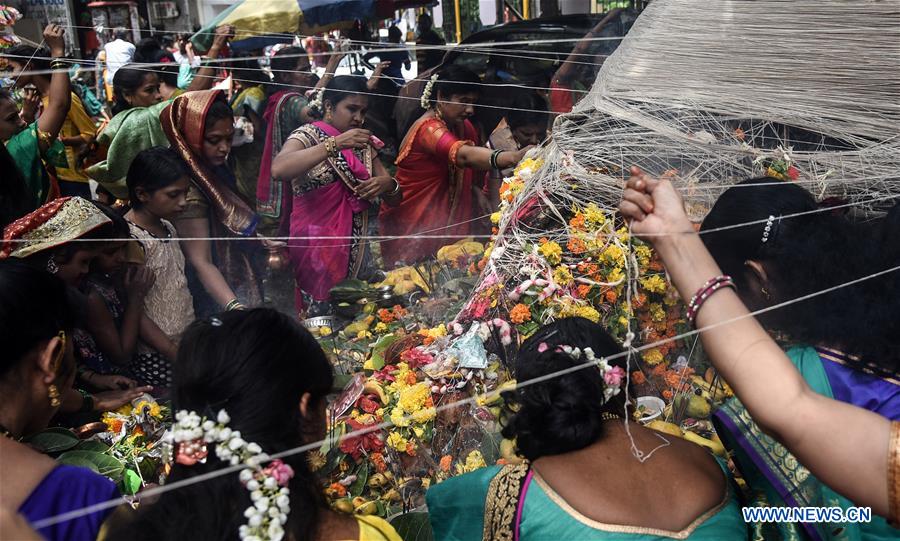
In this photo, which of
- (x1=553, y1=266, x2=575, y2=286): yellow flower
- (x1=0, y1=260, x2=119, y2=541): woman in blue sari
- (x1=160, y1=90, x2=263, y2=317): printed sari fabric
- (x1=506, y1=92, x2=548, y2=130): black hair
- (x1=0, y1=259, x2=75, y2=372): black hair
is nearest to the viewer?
(x1=0, y1=260, x2=119, y2=541): woman in blue sari

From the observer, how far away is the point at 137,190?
11.2ft

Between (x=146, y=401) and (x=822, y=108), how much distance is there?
2524 millimetres

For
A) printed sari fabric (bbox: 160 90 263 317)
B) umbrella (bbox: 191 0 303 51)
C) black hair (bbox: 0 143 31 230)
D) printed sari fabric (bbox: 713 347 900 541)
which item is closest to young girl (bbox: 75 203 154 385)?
black hair (bbox: 0 143 31 230)

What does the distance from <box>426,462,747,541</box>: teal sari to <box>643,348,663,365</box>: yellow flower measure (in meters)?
0.71

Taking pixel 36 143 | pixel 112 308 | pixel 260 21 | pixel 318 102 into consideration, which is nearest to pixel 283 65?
pixel 260 21

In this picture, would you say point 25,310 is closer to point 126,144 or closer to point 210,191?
point 210,191

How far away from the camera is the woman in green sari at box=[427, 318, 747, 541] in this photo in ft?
5.45

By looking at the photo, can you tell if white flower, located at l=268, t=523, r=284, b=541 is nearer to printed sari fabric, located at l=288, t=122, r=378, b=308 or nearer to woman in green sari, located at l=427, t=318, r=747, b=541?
woman in green sari, located at l=427, t=318, r=747, b=541

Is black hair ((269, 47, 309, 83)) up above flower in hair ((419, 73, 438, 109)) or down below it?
above

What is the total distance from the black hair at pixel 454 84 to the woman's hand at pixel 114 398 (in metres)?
3.00

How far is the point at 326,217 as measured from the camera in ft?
14.8

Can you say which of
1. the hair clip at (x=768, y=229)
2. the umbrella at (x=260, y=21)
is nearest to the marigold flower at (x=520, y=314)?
the hair clip at (x=768, y=229)

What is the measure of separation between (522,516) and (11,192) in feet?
8.87

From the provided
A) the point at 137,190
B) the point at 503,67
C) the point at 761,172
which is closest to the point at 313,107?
the point at 137,190
